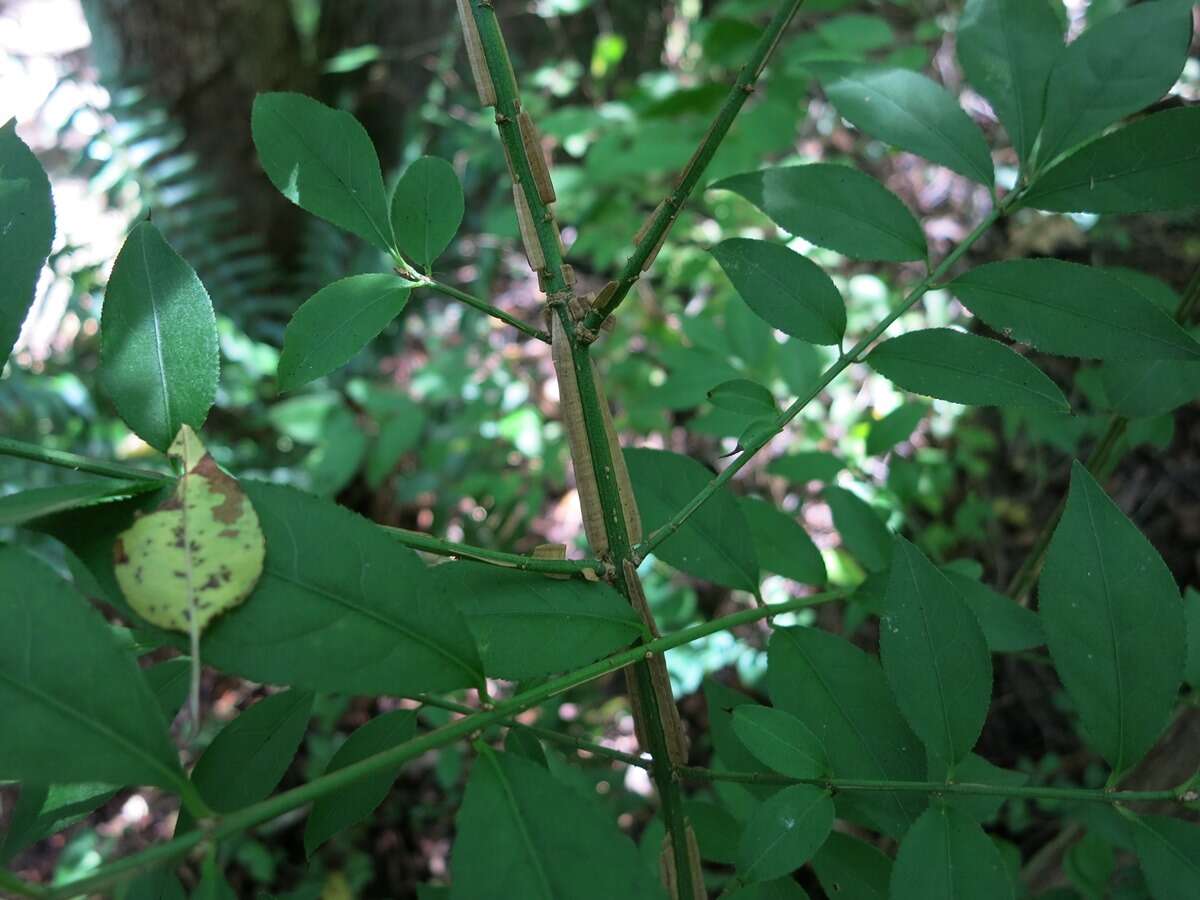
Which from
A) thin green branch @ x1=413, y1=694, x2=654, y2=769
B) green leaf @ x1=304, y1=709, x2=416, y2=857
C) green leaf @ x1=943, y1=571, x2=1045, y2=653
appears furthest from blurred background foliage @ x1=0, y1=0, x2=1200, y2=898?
green leaf @ x1=304, y1=709, x2=416, y2=857

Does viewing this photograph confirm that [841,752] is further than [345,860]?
No

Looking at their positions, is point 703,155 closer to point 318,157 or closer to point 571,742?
point 318,157

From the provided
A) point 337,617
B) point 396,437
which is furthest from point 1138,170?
point 396,437

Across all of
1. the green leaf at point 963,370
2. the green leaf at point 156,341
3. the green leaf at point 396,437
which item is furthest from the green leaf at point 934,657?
the green leaf at point 396,437

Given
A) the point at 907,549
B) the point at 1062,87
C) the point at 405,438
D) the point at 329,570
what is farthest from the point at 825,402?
the point at 329,570

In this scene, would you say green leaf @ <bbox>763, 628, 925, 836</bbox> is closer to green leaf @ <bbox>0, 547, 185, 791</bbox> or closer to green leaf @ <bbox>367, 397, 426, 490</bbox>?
green leaf @ <bbox>0, 547, 185, 791</bbox>

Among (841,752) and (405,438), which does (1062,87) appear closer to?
(841,752)

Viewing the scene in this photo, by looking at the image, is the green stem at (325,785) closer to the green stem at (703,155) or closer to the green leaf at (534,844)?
the green leaf at (534,844)

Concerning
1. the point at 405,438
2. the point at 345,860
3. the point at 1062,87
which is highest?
the point at 1062,87
